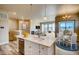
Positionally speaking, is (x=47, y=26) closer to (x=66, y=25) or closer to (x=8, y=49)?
(x=66, y=25)

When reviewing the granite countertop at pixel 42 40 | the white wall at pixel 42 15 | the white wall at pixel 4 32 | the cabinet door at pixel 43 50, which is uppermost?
the white wall at pixel 42 15

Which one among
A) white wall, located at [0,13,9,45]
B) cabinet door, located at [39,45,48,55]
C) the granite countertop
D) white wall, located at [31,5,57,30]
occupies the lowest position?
cabinet door, located at [39,45,48,55]

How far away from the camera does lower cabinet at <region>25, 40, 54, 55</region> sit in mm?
1993

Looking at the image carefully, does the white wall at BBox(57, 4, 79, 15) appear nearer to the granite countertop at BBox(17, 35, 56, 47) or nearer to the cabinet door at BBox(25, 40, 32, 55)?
the granite countertop at BBox(17, 35, 56, 47)

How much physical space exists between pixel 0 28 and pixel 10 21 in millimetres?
247

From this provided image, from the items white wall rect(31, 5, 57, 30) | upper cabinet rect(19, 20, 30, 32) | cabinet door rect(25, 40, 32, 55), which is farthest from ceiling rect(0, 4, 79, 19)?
cabinet door rect(25, 40, 32, 55)

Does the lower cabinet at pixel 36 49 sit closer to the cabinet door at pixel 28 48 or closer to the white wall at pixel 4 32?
the cabinet door at pixel 28 48

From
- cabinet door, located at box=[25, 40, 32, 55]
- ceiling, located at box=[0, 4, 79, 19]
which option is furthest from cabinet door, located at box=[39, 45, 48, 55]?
ceiling, located at box=[0, 4, 79, 19]

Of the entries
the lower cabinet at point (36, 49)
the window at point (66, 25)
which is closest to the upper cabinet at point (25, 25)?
the lower cabinet at point (36, 49)

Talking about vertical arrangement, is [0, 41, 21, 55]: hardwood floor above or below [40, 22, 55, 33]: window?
below

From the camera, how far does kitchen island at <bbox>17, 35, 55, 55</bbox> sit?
6.52ft

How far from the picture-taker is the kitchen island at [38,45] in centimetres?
199

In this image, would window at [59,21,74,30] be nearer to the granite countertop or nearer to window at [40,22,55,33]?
window at [40,22,55,33]
